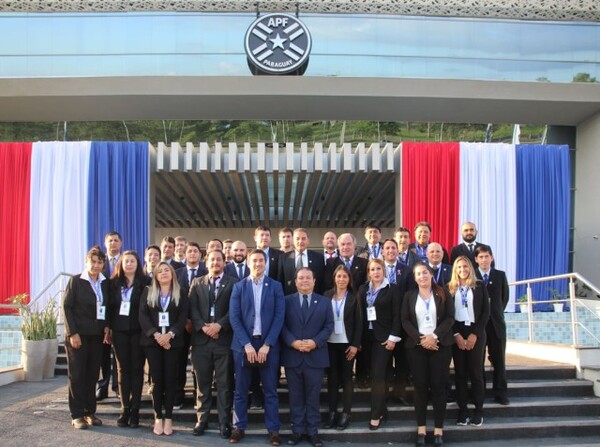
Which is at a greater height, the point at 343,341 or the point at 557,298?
the point at 343,341

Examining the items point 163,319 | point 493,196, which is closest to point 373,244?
point 163,319

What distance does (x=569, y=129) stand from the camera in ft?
51.4

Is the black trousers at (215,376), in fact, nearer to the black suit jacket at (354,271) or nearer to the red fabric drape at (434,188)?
the black suit jacket at (354,271)

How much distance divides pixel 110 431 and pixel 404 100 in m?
10.7

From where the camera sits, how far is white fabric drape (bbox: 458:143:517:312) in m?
12.2

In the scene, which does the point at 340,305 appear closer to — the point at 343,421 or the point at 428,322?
the point at 428,322

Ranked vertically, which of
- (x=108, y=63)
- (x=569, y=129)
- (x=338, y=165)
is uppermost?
(x=108, y=63)

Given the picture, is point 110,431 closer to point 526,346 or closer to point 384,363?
point 384,363

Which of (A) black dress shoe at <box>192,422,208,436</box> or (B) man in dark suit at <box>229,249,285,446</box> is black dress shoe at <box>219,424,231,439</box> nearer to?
(B) man in dark suit at <box>229,249,285,446</box>

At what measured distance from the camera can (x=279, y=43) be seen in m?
14.0

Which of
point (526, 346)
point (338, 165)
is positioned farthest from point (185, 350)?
point (338, 165)

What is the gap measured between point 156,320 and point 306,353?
1276 millimetres

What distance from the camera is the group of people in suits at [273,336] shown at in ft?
16.0

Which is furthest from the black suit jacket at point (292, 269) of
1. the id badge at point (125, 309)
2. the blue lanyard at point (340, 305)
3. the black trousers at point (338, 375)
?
the id badge at point (125, 309)
